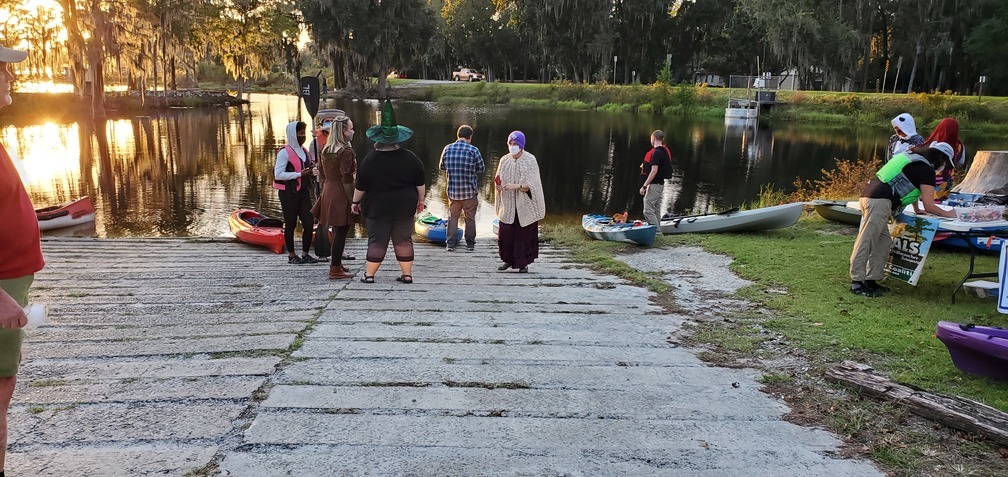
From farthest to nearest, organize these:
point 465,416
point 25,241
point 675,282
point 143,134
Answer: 1. point 143,134
2. point 675,282
3. point 465,416
4. point 25,241

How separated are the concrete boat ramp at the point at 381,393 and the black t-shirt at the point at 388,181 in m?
0.89

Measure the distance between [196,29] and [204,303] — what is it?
132ft

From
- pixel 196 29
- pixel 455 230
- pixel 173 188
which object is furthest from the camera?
pixel 196 29

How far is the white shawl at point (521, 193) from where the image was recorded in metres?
7.52

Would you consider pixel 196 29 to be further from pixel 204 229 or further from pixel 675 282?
pixel 675 282

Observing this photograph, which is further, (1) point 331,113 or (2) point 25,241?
(1) point 331,113

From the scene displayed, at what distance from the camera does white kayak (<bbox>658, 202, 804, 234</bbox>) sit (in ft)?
33.5

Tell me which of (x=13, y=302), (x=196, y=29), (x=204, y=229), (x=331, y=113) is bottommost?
(x=204, y=229)

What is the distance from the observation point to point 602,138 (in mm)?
34219

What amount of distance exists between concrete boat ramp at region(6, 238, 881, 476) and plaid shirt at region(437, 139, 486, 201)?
370 cm

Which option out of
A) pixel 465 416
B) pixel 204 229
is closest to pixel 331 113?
pixel 465 416

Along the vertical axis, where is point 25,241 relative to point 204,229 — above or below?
above

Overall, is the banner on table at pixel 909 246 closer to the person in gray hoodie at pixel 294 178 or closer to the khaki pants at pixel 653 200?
the khaki pants at pixel 653 200

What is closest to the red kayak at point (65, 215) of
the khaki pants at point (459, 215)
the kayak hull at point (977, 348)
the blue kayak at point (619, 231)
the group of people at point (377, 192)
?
the group of people at point (377, 192)
